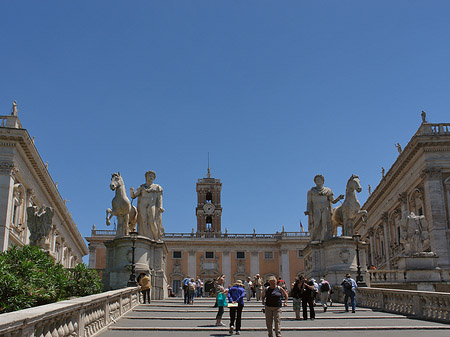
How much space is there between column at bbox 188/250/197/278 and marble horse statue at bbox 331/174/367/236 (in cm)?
5111

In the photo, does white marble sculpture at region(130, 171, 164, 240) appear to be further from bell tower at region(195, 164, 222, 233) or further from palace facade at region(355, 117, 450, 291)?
bell tower at region(195, 164, 222, 233)

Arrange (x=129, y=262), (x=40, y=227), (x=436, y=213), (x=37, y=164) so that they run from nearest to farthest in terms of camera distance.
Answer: (x=129, y=262)
(x=40, y=227)
(x=436, y=213)
(x=37, y=164)

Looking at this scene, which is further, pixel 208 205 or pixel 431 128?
pixel 208 205

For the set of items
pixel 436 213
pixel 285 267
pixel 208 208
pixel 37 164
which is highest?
pixel 208 208

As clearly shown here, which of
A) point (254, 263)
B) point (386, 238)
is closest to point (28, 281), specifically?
point (386, 238)

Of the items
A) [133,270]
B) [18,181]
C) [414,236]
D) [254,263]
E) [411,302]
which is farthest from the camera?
[254,263]

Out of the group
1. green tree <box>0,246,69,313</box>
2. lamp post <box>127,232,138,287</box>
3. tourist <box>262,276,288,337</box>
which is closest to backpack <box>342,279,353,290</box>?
tourist <box>262,276,288,337</box>

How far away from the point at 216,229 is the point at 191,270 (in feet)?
38.7

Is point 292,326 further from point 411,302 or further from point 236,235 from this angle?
point 236,235

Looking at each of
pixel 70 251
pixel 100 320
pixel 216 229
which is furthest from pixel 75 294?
pixel 216 229

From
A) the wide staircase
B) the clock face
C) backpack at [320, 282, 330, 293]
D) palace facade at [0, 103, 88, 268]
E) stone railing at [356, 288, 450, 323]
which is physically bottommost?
the wide staircase

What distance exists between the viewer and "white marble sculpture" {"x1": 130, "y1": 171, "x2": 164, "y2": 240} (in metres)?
23.7

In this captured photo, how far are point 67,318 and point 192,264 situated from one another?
2585 inches

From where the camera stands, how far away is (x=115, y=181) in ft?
74.7
